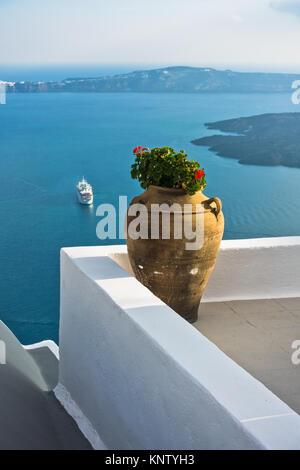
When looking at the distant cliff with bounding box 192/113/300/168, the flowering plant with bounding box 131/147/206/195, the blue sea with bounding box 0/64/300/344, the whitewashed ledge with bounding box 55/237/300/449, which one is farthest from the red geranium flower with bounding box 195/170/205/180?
the distant cliff with bounding box 192/113/300/168

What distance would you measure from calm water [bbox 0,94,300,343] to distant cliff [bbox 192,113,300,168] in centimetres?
134

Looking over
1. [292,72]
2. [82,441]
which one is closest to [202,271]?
[82,441]

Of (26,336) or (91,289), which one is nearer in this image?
(91,289)

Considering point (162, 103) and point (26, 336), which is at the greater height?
point (162, 103)

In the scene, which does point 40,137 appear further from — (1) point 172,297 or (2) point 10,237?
(1) point 172,297

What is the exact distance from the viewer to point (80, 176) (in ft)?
159

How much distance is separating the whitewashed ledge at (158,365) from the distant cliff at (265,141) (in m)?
44.0

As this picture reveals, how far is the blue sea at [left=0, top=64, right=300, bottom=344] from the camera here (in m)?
32.8

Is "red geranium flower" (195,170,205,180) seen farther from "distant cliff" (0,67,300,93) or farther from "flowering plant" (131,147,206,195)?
"distant cliff" (0,67,300,93)

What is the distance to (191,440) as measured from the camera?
149 centimetres

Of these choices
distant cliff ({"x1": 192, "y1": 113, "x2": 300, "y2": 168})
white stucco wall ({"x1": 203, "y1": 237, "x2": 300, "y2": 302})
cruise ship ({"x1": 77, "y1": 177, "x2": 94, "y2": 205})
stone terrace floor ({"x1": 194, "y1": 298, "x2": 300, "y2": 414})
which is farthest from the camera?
distant cliff ({"x1": 192, "y1": 113, "x2": 300, "y2": 168})

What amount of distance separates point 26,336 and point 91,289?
27172 mm

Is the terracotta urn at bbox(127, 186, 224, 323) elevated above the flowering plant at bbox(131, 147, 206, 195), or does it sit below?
below

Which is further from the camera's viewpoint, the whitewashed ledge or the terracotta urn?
the terracotta urn
